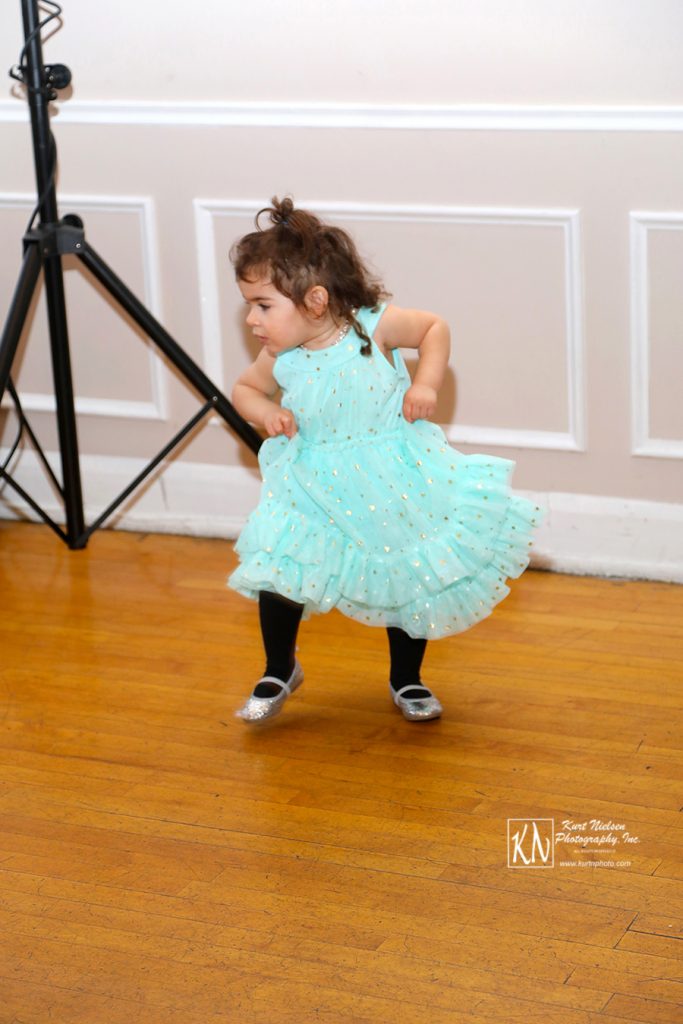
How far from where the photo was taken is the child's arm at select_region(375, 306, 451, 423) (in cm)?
209

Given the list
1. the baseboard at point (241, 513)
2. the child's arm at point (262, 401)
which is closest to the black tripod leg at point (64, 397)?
the baseboard at point (241, 513)

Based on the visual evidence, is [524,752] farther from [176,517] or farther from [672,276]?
[176,517]

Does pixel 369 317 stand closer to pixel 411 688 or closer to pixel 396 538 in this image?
pixel 396 538

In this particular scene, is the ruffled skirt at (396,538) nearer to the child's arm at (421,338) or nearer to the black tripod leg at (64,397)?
the child's arm at (421,338)

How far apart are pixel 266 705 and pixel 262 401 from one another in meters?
0.48

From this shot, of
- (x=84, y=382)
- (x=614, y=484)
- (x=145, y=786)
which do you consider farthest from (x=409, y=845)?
(x=84, y=382)

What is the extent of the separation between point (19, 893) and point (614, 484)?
1.46 meters

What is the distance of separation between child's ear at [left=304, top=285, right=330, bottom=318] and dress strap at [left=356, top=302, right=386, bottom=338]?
76mm

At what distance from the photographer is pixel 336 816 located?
6.28 feet

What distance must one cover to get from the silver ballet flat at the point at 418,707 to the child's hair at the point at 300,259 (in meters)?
0.62

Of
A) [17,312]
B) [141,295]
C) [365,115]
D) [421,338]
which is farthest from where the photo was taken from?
[141,295]

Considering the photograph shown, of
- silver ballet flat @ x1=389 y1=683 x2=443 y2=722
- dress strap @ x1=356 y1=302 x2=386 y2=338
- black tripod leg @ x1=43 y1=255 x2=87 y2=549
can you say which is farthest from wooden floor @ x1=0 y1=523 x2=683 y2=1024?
dress strap @ x1=356 y1=302 x2=386 y2=338

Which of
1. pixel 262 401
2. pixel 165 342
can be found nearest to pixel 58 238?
pixel 165 342

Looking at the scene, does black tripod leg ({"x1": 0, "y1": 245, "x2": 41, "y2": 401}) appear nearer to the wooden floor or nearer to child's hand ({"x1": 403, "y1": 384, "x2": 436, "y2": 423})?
the wooden floor
